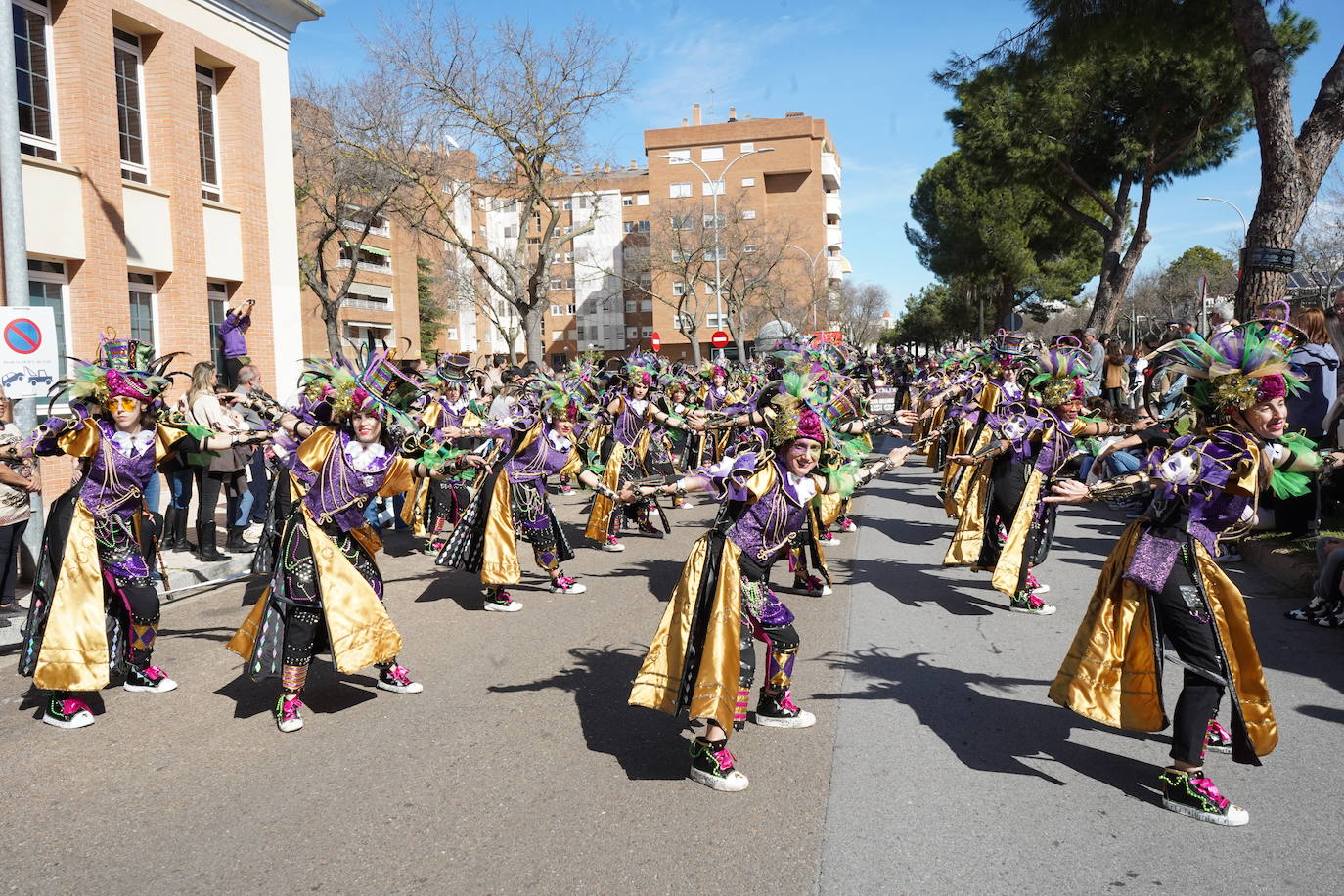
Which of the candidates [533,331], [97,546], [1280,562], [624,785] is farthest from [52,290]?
→ [1280,562]

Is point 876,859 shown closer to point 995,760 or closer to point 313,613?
point 995,760

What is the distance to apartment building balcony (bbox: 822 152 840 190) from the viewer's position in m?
72.9

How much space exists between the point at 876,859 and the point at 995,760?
119 centimetres

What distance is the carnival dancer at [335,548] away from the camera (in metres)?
5.09

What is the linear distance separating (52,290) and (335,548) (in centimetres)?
1052

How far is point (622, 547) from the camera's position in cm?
1035

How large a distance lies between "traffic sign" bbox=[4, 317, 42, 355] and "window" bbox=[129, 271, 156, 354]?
715 centimetres

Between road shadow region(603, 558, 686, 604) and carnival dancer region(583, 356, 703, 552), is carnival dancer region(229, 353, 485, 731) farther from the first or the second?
carnival dancer region(583, 356, 703, 552)

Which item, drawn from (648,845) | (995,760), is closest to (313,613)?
(648,845)

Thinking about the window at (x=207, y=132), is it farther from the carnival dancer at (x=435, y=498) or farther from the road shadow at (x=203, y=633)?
the road shadow at (x=203, y=633)

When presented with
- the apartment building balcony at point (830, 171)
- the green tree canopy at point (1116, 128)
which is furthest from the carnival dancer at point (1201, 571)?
the apartment building balcony at point (830, 171)

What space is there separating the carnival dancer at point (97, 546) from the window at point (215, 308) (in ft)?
36.5

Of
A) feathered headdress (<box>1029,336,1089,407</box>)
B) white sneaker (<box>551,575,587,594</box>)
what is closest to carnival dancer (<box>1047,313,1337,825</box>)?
feathered headdress (<box>1029,336,1089,407</box>)

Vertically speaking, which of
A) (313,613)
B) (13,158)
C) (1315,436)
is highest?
(13,158)
